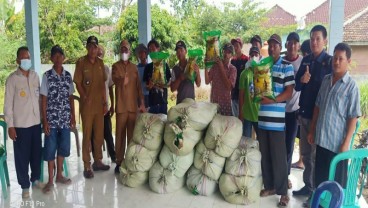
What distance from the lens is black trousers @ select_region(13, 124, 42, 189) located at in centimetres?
299

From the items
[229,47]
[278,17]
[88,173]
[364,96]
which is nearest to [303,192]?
[229,47]

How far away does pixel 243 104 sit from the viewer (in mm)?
3195

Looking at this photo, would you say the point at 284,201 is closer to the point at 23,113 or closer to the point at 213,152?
the point at 213,152

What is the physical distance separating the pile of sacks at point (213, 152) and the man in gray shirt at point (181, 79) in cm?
59

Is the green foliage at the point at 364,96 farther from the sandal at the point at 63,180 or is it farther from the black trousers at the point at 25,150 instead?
the black trousers at the point at 25,150

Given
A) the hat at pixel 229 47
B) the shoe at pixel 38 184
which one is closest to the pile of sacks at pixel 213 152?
the hat at pixel 229 47

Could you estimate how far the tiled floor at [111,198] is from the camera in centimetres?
291

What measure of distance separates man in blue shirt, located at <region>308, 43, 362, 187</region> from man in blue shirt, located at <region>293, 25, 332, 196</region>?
1.01 ft

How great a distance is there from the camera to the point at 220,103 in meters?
3.46

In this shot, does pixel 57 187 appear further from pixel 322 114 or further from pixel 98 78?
pixel 322 114

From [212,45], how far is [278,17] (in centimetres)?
855

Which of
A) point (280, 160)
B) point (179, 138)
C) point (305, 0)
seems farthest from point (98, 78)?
point (305, 0)

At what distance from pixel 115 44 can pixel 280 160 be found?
7.16 m

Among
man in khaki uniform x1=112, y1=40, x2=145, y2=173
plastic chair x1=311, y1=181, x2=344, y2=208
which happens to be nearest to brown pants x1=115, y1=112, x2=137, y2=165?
man in khaki uniform x1=112, y1=40, x2=145, y2=173
